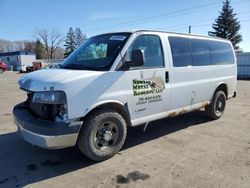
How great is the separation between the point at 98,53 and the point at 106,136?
1.48 meters

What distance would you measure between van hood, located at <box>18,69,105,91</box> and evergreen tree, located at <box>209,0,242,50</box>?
45969 mm

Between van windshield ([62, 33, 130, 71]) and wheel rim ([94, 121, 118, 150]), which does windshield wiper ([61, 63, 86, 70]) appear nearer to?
van windshield ([62, 33, 130, 71])

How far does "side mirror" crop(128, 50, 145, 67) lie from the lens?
437 cm

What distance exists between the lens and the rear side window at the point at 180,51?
17.9ft

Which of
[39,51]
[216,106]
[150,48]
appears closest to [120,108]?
[150,48]

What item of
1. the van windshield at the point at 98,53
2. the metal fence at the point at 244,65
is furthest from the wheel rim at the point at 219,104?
the metal fence at the point at 244,65

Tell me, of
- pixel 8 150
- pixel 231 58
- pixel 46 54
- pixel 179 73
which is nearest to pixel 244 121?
pixel 231 58

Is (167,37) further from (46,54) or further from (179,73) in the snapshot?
(46,54)

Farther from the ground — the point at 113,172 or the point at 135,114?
the point at 135,114

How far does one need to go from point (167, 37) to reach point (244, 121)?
3357mm

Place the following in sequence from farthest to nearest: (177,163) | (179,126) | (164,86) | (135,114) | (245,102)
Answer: (245,102) < (179,126) < (164,86) < (135,114) < (177,163)

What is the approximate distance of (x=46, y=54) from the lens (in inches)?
3708

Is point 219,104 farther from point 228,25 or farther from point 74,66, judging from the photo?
point 228,25

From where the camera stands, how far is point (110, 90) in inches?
170
